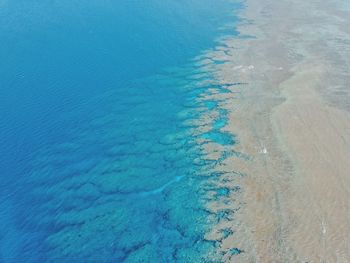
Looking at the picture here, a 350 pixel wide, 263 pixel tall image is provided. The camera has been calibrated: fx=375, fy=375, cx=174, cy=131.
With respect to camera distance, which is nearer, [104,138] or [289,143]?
[289,143]

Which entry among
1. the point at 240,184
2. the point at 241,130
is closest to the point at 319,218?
the point at 240,184

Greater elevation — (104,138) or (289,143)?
(104,138)

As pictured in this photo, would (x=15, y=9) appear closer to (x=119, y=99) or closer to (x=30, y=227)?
(x=119, y=99)

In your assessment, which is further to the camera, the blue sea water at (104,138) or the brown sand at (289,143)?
the blue sea water at (104,138)

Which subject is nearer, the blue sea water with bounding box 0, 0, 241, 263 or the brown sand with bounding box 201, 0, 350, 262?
the brown sand with bounding box 201, 0, 350, 262
